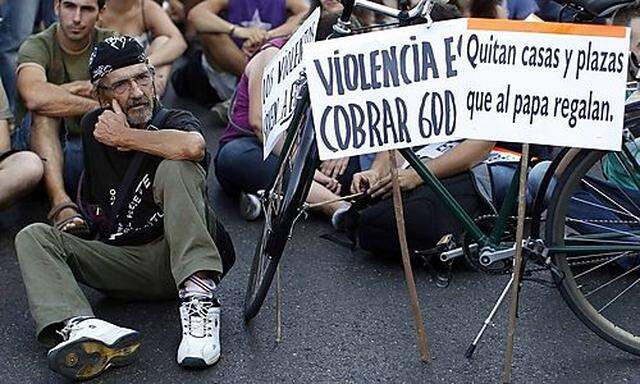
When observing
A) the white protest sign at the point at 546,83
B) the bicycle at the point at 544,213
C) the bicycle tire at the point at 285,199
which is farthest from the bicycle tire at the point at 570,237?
the bicycle tire at the point at 285,199

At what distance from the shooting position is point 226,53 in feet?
19.8

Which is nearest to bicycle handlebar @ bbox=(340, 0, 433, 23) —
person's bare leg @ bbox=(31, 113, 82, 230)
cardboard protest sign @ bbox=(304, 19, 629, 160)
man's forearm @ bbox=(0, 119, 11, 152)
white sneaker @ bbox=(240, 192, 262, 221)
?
cardboard protest sign @ bbox=(304, 19, 629, 160)

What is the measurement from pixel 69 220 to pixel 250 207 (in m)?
0.81

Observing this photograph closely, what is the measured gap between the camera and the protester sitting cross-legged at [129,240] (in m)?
3.35

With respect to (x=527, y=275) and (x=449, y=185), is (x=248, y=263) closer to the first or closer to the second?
(x=449, y=185)

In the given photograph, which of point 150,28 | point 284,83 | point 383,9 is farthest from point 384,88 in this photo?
point 150,28

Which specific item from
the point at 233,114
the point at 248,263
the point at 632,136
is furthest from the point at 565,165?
the point at 233,114

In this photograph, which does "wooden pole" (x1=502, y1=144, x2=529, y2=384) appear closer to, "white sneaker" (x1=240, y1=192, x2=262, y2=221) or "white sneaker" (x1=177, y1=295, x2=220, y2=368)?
"white sneaker" (x1=177, y1=295, x2=220, y2=368)

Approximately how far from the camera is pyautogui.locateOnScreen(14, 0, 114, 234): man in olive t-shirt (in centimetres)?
465

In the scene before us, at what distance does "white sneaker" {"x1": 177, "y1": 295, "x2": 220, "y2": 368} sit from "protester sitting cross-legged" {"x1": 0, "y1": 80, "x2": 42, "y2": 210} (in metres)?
1.40

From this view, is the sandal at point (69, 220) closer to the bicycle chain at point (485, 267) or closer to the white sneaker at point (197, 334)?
the white sneaker at point (197, 334)

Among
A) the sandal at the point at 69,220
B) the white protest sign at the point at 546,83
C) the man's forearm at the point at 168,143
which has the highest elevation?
the white protest sign at the point at 546,83

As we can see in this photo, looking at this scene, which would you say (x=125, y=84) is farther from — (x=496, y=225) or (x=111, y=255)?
(x=496, y=225)

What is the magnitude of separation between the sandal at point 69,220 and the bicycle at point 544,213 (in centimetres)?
110
